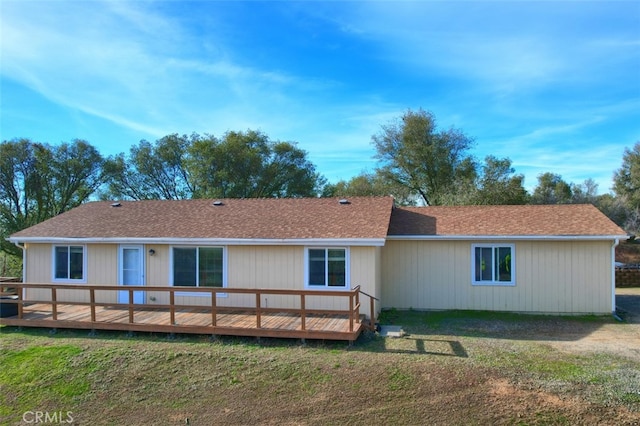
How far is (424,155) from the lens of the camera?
102 ft

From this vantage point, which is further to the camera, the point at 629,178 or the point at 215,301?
the point at 629,178

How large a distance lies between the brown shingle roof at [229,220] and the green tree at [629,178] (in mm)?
28858

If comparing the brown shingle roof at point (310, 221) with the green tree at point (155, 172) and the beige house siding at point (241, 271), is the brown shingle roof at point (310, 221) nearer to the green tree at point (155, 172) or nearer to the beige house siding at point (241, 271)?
the beige house siding at point (241, 271)

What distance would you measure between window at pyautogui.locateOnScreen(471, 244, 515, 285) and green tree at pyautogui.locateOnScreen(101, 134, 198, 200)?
A: 26.9 metres

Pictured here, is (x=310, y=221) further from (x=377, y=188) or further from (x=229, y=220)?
(x=377, y=188)

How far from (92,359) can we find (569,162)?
3466cm

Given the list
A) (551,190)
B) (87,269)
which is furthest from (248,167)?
(551,190)

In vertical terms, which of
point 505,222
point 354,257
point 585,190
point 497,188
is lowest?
point 354,257

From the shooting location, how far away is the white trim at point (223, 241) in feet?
35.3

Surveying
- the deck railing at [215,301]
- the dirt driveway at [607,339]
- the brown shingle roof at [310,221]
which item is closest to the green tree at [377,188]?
the brown shingle roof at [310,221]

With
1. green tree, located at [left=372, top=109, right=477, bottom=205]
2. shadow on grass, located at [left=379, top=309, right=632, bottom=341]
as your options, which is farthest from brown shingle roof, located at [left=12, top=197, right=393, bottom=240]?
green tree, located at [left=372, top=109, right=477, bottom=205]

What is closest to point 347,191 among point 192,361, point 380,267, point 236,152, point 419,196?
point 419,196

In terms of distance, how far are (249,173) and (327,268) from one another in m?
22.6

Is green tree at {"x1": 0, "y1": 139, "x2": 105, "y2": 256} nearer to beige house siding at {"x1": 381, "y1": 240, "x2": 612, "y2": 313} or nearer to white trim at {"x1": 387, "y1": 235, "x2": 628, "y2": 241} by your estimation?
beige house siding at {"x1": 381, "y1": 240, "x2": 612, "y2": 313}
